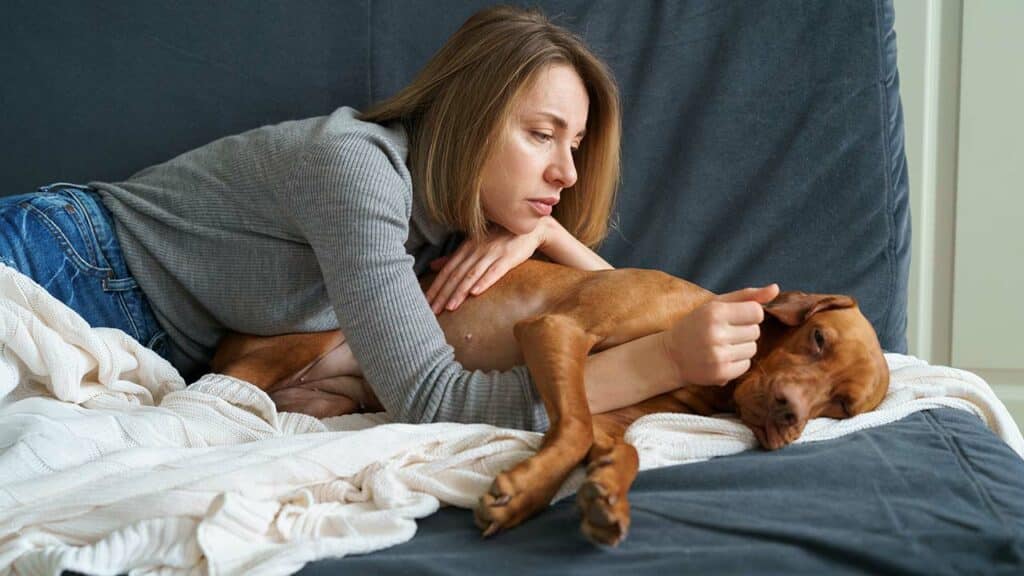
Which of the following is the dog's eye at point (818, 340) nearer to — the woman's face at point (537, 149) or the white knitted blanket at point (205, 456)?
the white knitted blanket at point (205, 456)

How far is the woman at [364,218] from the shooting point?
178cm

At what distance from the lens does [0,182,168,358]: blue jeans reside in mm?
1979

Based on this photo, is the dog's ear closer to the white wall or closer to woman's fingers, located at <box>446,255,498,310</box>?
woman's fingers, located at <box>446,255,498,310</box>

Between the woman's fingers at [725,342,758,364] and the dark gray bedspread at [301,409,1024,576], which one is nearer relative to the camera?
the dark gray bedspread at [301,409,1024,576]

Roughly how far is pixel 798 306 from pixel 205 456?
4.06 feet

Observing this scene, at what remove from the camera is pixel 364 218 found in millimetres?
1763

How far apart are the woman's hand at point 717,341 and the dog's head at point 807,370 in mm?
81

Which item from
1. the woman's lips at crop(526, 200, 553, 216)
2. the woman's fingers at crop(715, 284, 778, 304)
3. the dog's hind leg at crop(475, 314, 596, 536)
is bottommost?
the dog's hind leg at crop(475, 314, 596, 536)

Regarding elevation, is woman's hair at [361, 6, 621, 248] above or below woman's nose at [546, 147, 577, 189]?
above

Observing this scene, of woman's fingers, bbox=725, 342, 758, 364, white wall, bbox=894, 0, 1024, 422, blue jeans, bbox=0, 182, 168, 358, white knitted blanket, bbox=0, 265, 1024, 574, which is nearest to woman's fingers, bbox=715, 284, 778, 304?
woman's fingers, bbox=725, 342, 758, 364

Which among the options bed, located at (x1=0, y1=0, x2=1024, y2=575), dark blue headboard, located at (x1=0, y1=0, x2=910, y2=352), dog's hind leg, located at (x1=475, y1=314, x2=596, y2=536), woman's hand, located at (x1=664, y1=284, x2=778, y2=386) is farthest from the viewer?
dark blue headboard, located at (x1=0, y1=0, x2=910, y2=352)

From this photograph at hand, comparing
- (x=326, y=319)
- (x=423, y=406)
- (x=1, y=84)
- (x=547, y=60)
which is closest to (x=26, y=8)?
(x=1, y=84)

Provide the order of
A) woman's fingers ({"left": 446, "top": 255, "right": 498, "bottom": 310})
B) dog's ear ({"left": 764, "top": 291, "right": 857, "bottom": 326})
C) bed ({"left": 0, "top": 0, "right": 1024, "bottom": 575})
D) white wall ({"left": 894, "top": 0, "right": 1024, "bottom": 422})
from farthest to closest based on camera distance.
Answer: white wall ({"left": 894, "top": 0, "right": 1024, "bottom": 422})
woman's fingers ({"left": 446, "top": 255, "right": 498, "bottom": 310})
dog's ear ({"left": 764, "top": 291, "right": 857, "bottom": 326})
bed ({"left": 0, "top": 0, "right": 1024, "bottom": 575})

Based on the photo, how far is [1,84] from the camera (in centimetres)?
259
